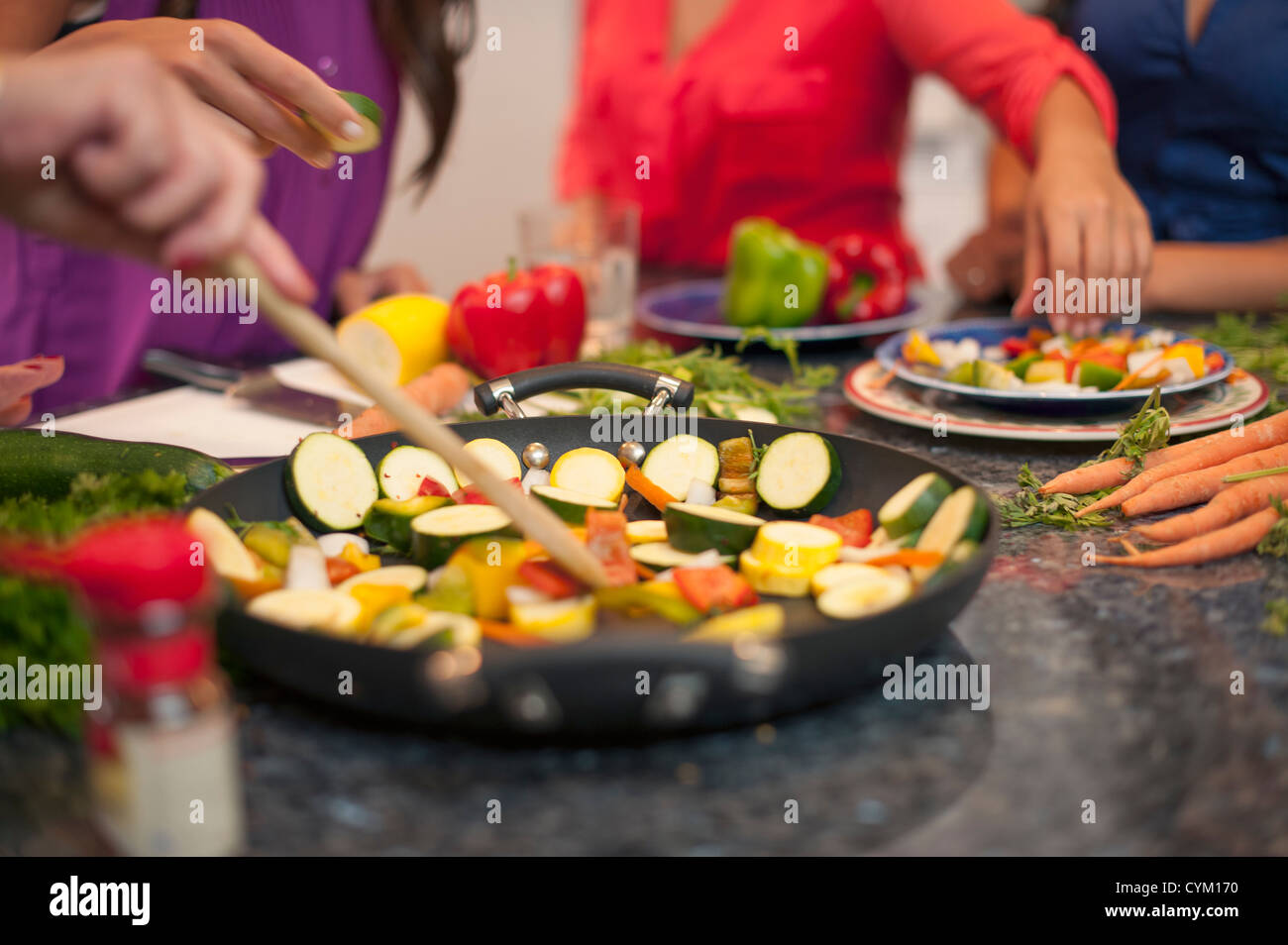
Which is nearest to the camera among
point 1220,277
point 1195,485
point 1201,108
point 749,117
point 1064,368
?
point 1195,485

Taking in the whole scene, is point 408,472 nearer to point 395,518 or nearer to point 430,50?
point 395,518

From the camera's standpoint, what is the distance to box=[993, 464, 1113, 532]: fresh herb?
1166mm

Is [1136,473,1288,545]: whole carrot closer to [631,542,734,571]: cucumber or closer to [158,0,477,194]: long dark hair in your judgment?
[631,542,734,571]: cucumber

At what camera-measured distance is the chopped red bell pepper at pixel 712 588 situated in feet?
2.85

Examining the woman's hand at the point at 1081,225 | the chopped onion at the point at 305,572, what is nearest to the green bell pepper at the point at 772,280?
the woman's hand at the point at 1081,225

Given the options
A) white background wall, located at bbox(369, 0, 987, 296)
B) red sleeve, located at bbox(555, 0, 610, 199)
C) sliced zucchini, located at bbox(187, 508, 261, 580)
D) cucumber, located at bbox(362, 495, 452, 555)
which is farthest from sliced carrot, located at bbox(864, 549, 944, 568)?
white background wall, located at bbox(369, 0, 987, 296)

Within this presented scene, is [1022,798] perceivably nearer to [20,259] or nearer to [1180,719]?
[1180,719]

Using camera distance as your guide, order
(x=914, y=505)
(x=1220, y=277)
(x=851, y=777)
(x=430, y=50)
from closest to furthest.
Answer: (x=851, y=777)
(x=914, y=505)
(x=430, y=50)
(x=1220, y=277)

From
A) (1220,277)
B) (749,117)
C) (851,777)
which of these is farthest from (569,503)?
(749,117)

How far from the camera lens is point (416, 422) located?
78 centimetres

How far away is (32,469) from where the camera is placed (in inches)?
42.0

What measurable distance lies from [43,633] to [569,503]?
Result: 47cm

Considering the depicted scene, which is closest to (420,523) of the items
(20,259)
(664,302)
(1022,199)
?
(20,259)

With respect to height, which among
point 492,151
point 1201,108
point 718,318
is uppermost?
point 492,151
